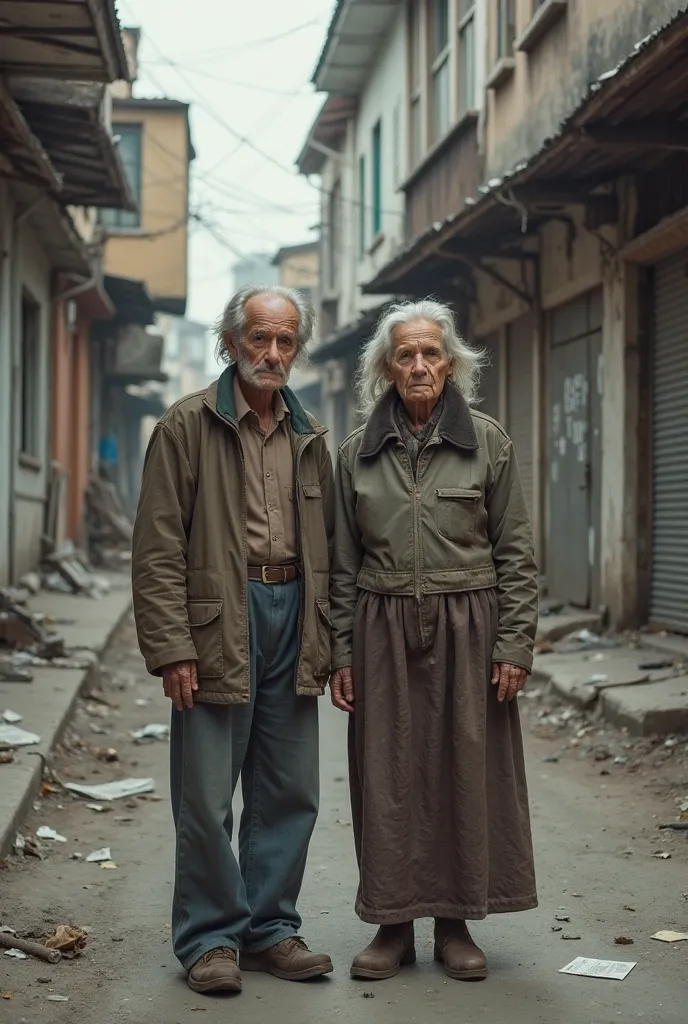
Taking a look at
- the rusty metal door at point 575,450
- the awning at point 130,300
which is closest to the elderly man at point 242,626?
the rusty metal door at point 575,450

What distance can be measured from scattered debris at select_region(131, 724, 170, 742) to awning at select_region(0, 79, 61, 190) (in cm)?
377

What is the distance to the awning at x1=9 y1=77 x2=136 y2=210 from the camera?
33.7 ft

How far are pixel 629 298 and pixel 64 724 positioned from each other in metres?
→ 5.20

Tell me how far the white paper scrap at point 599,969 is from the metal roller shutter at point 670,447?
5322 mm

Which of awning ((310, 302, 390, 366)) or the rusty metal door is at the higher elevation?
awning ((310, 302, 390, 366))

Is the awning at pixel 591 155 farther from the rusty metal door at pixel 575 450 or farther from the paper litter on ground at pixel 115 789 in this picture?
the paper litter on ground at pixel 115 789

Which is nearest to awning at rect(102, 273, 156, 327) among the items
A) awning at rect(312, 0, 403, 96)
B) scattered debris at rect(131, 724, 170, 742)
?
awning at rect(312, 0, 403, 96)

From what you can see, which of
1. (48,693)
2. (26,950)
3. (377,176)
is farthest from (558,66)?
(377,176)

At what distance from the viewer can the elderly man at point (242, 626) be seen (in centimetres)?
390

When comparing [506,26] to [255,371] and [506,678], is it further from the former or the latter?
[506,678]

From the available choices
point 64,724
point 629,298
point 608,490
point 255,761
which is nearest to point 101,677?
point 64,724

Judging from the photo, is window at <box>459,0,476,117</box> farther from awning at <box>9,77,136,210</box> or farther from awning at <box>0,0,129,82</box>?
awning at <box>0,0,129,82</box>

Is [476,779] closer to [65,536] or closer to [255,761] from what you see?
[255,761]

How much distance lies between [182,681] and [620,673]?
16.9 ft
